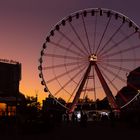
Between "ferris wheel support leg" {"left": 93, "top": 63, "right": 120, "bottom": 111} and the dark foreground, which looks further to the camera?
"ferris wheel support leg" {"left": 93, "top": 63, "right": 120, "bottom": 111}

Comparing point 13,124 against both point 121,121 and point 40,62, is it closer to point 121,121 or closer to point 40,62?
point 40,62

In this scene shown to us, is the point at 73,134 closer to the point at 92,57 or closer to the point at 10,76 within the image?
the point at 92,57

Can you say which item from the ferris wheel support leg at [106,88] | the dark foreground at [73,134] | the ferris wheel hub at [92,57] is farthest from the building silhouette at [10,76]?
the dark foreground at [73,134]

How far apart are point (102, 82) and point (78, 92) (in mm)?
3242

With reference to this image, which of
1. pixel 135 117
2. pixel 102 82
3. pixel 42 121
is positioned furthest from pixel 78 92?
pixel 42 121

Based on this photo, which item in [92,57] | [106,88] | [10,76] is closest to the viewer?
[92,57]

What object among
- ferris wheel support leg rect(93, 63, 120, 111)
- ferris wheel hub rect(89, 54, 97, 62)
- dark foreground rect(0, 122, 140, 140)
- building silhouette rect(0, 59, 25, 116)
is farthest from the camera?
building silhouette rect(0, 59, 25, 116)

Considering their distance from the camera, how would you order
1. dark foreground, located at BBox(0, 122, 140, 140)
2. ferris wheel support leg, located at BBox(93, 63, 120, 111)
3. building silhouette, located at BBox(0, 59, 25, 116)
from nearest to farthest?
1. dark foreground, located at BBox(0, 122, 140, 140)
2. ferris wheel support leg, located at BBox(93, 63, 120, 111)
3. building silhouette, located at BBox(0, 59, 25, 116)

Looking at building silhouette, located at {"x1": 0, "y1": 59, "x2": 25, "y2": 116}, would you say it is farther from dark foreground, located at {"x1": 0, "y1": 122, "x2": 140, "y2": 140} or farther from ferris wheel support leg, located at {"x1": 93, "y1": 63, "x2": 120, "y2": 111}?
dark foreground, located at {"x1": 0, "y1": 122, "x2": 140, "y2": 140}

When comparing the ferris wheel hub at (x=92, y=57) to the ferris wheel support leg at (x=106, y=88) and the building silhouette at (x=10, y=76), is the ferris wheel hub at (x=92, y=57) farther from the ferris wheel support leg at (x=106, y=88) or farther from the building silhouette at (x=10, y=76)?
the building silhouette at (x=10, y=76)

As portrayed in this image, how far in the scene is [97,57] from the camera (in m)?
55.0

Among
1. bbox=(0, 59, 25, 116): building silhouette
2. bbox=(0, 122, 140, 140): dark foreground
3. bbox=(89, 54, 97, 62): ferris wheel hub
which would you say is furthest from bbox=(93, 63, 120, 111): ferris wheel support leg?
bbox=(0, 59, 25, 116): building silhouette

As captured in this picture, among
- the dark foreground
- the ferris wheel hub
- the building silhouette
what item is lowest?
the dark foreground

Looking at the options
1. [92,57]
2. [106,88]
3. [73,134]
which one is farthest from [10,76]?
[73,134]
